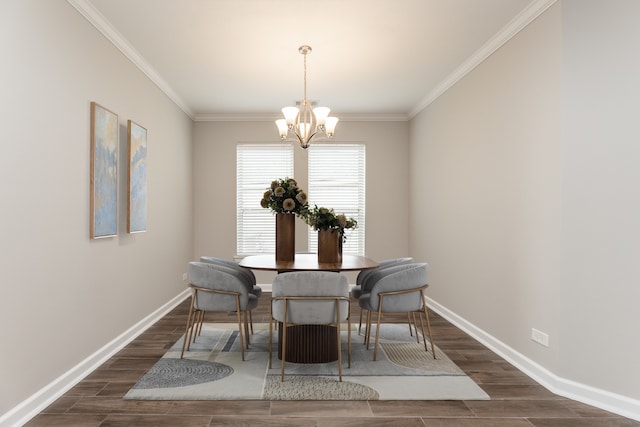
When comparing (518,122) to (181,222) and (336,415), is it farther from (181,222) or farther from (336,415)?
(181,222)

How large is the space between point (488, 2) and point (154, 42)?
2859 mm

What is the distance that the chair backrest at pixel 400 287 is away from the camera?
3.53 meters

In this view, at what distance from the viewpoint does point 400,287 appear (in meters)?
3.53

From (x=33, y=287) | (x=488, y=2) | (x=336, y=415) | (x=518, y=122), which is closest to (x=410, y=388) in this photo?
(x=336, y=415)

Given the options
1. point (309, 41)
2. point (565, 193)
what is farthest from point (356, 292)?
point (309, 41)

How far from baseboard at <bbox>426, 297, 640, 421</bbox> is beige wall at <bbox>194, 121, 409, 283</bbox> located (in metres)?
2.99

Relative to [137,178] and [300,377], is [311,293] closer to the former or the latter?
[300,377]

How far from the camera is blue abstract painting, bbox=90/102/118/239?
3.32 m

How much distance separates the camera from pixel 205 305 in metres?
3.57

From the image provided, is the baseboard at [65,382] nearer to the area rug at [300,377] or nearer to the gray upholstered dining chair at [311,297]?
the area rug at [300,377]

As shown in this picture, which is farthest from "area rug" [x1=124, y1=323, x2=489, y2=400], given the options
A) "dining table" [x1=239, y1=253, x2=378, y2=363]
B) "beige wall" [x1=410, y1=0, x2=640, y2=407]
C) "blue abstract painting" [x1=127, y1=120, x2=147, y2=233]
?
"blue abstract painting" [x1=127, y1=120, x2=147, y2=233]

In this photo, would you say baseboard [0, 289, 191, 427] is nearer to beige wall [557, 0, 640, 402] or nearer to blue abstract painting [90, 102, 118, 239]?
blue abstract painting [90, 102, 118, 239]

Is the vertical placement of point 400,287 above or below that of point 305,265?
below

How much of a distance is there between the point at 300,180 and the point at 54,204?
4.20 meters
